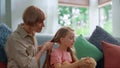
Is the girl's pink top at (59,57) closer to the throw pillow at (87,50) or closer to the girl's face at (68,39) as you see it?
the girl's face at (68,39)

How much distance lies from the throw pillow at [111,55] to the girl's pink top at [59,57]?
18.5 inches

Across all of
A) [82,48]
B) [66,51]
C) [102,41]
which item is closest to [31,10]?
[66,51]

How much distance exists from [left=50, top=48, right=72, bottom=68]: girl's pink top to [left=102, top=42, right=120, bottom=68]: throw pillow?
471 millimetres

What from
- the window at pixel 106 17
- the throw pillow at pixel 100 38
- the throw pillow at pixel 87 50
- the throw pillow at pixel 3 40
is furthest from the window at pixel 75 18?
the throw pillow at pixel 3 40

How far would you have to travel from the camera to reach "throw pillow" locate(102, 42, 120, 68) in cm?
199

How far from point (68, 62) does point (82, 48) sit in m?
0.48

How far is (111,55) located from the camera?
204 centimetres

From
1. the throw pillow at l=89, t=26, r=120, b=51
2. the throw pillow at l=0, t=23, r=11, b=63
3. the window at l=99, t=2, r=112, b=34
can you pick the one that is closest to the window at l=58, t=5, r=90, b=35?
the window at l=99, t=2, r=112, b=34

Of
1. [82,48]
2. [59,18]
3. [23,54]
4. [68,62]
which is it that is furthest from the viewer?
[59,18]

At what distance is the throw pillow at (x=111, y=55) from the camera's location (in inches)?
78.4

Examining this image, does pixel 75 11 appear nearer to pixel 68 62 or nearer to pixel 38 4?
pixel 38 4

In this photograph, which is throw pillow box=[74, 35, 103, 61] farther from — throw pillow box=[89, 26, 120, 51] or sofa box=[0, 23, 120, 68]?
throw pillow box=[89, 26, 120, 51]

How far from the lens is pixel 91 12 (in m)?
3.82

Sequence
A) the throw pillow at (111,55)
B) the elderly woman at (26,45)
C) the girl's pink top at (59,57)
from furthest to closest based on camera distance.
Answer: the throw pillow at (111,55) < the girl's pink top at (59,57) < the elderly woman at (26,45)
